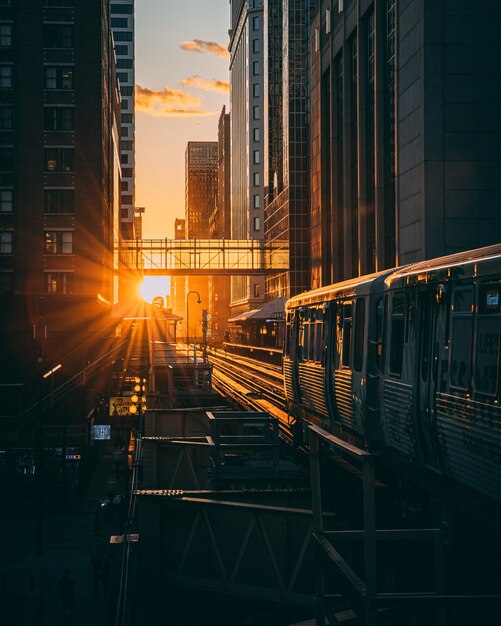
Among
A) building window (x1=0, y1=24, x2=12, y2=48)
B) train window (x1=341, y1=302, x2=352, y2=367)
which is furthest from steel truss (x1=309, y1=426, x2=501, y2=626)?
building window (x1=0, y1=24, x2=12, y2=48)

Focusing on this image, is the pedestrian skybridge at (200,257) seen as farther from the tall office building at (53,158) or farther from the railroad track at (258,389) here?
the tall office building at (53,158)

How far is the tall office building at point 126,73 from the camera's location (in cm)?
16562

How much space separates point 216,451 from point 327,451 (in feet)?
13.2

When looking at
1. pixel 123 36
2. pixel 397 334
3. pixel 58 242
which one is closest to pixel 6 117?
pixel 58 242

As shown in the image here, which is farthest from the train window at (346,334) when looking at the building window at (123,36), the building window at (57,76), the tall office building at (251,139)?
the building window at (123,36)

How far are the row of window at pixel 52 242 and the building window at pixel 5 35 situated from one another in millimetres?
15458

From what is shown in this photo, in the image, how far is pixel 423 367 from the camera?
40.9 feet

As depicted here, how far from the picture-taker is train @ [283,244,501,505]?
986cm

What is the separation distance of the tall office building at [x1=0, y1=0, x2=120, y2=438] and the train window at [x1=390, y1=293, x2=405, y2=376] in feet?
188

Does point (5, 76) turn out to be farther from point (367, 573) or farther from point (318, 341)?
point (367, 573)

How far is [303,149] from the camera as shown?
9675cm

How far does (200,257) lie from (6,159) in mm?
31959

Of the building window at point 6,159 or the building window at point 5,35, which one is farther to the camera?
the building window at point 5,35

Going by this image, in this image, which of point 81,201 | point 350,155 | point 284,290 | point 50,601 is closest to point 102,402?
point 81,201
